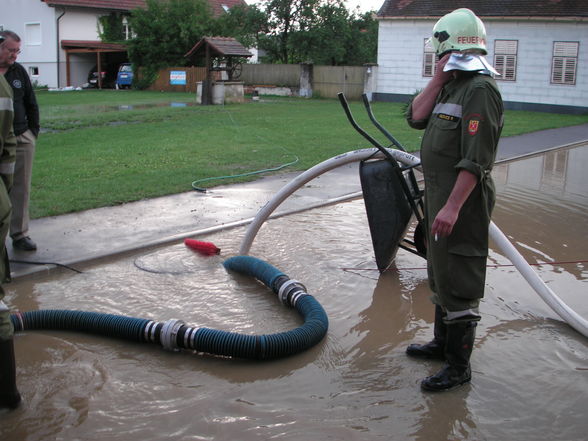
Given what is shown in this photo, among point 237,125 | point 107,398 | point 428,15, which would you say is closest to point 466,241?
point 107,398

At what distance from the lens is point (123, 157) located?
38.9 ft

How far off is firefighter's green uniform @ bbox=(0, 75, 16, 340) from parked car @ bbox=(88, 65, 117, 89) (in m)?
39.2

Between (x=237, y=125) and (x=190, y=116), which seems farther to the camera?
(x=190, y=116)

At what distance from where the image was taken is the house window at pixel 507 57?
28.7 metres

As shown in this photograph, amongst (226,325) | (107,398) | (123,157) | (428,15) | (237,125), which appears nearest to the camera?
(107,398)

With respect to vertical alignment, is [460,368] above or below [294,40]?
below

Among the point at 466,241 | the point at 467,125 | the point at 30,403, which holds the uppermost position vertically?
the point at 467,125

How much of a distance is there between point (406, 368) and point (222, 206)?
4556 mm

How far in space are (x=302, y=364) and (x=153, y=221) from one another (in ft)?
12.3

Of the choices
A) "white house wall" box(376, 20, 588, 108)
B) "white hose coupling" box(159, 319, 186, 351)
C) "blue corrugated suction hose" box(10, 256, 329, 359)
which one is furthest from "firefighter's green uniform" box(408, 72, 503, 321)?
"white house wall" box(376, 20, 588, 108)

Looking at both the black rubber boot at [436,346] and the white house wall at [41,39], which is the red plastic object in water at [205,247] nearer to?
the black rubber boot at [436,346]

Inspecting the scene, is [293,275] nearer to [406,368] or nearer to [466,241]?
[406,368]

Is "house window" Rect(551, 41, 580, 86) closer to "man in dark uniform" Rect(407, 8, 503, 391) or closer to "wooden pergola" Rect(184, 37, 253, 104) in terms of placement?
"wooden pergola" Rect(184, 37, 253, 104)

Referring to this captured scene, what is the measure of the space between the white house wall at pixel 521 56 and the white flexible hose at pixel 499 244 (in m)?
25.4
